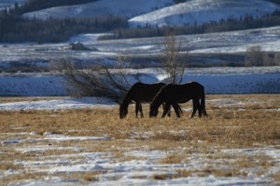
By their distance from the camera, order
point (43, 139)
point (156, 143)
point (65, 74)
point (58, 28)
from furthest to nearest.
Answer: point (58, 28) → point (65, 74) → point (43, 139) → point (156, 143)

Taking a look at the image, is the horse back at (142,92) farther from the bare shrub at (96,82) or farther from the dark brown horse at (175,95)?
the bare shrub at (96,82)

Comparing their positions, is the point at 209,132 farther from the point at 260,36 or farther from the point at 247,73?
the point at 260,36

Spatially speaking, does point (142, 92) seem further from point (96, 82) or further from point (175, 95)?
point (96, 82)

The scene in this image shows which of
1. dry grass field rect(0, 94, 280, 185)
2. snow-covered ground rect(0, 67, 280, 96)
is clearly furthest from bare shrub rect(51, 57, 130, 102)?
snow-covered ground rect(0, 67, 280, 96)

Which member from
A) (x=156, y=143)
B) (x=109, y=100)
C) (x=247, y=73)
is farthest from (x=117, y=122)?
(x=247, y=73)

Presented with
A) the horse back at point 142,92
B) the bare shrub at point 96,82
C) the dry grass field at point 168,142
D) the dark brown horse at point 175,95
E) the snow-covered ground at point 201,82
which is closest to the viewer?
the dry grass field at point 168,142

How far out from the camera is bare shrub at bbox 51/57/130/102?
44625 mm

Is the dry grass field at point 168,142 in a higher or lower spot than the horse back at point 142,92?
higher

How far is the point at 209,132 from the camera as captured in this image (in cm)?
1934

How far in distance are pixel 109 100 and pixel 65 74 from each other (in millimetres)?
6015

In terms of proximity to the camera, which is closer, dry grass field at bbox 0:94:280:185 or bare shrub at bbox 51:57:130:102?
dry grass field at bbox 0:94:280:185

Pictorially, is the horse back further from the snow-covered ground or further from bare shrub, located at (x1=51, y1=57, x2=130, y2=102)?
the snow-covered ground

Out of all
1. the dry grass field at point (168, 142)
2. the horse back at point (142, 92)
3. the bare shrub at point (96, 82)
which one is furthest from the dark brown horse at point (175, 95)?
the bare shrub at point (96, 82)

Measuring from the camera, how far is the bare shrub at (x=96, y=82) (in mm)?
44625
